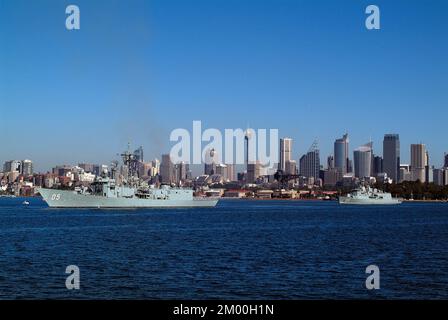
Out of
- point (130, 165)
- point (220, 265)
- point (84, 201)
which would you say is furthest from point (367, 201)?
point (220, 265)

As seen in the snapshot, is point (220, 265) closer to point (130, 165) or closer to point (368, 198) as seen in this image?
point (130, 165)

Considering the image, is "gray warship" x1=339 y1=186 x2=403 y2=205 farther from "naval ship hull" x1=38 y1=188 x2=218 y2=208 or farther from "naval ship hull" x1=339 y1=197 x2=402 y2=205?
"naval ship hull" x1=38 y1=188 x2=218 y2=208

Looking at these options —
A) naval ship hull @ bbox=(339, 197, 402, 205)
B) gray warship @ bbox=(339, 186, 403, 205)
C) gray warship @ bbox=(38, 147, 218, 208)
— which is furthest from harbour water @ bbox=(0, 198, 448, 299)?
naval ship hull @ bbox=(339, 197, 402, 205)

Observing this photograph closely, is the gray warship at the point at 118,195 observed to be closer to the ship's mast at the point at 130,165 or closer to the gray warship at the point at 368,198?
the ship's mast at the point at 130,165

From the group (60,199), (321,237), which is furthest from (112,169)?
(321,237)

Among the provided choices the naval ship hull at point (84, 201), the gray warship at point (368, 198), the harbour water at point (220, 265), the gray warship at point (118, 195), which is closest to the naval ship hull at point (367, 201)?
the gray warship at point (368, 198)
